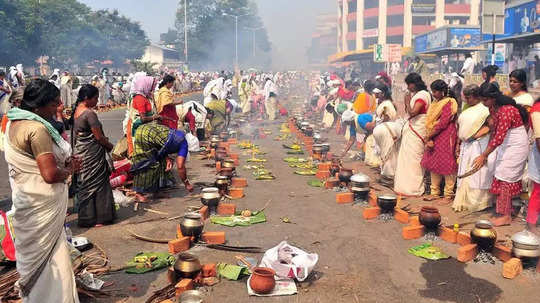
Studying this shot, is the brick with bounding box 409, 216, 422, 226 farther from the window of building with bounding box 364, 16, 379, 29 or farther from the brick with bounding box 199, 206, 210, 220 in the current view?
the window of building with bounding box 364, 16, 379, 29

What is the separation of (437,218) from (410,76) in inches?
120

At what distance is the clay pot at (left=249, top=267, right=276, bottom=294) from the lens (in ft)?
15.5

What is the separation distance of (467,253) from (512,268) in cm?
54

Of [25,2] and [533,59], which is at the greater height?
[25,2]

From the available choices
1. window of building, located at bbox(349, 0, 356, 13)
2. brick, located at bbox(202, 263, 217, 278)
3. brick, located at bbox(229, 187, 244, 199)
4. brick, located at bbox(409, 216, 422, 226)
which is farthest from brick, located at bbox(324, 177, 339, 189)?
window of building, located at bbox(349, 0, 356, 13)

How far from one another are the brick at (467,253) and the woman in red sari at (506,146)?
130 cm

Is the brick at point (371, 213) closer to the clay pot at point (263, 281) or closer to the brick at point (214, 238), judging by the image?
the brick at point (214, 238)

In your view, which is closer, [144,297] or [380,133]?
[144,297]

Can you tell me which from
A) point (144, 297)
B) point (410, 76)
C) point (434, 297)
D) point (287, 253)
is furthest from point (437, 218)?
point (144, 297)

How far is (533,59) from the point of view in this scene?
2253 centimetres

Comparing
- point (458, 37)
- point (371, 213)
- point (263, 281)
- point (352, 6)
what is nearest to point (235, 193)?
point (371, 213)

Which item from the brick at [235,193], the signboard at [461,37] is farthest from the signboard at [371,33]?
the brick at [235,193]

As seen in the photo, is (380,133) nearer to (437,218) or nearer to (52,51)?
(437,218)

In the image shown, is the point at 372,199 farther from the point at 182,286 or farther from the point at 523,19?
the point at 523,19
